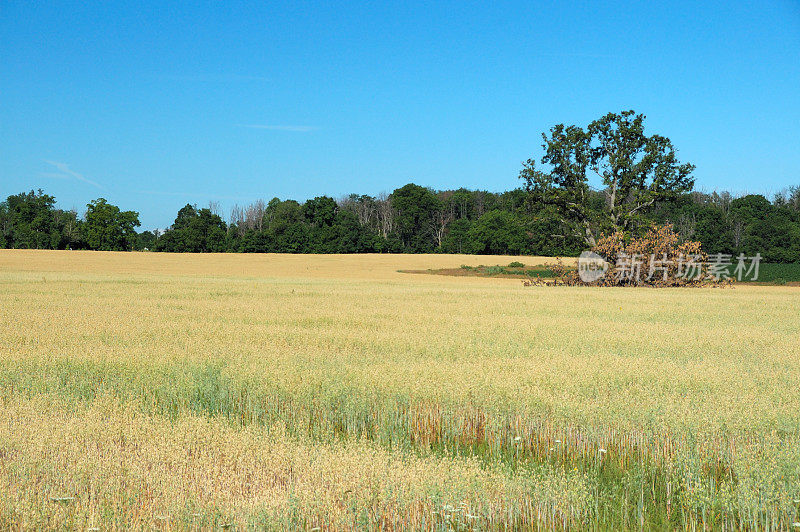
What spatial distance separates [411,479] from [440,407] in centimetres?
254

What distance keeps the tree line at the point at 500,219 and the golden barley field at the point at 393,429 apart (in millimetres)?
31544

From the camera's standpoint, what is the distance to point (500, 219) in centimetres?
9362

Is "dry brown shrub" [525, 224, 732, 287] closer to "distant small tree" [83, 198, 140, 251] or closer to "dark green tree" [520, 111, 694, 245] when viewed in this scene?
"dark green tree" [520, 111, 694, 245]

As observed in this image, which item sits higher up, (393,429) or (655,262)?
(655,262)

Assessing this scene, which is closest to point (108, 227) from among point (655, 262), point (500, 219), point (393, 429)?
point (500, 219)

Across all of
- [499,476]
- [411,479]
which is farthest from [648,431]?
[411,479]

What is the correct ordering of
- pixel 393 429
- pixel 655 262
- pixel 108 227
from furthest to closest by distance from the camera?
pixel 108 227 < pixel 655 262 < pixel 393 429

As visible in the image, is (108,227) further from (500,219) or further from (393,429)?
(393,429)

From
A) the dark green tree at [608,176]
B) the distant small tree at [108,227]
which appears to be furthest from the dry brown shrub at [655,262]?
the distant small tree at [108,227]

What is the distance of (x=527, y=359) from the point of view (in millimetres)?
9922

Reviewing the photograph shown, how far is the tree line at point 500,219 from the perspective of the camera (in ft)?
142

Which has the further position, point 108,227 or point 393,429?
point 108,227

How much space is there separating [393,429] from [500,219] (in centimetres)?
8866

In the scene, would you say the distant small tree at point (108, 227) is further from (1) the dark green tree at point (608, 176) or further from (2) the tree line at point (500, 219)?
(1) the dark green tree at point (608, 176)
